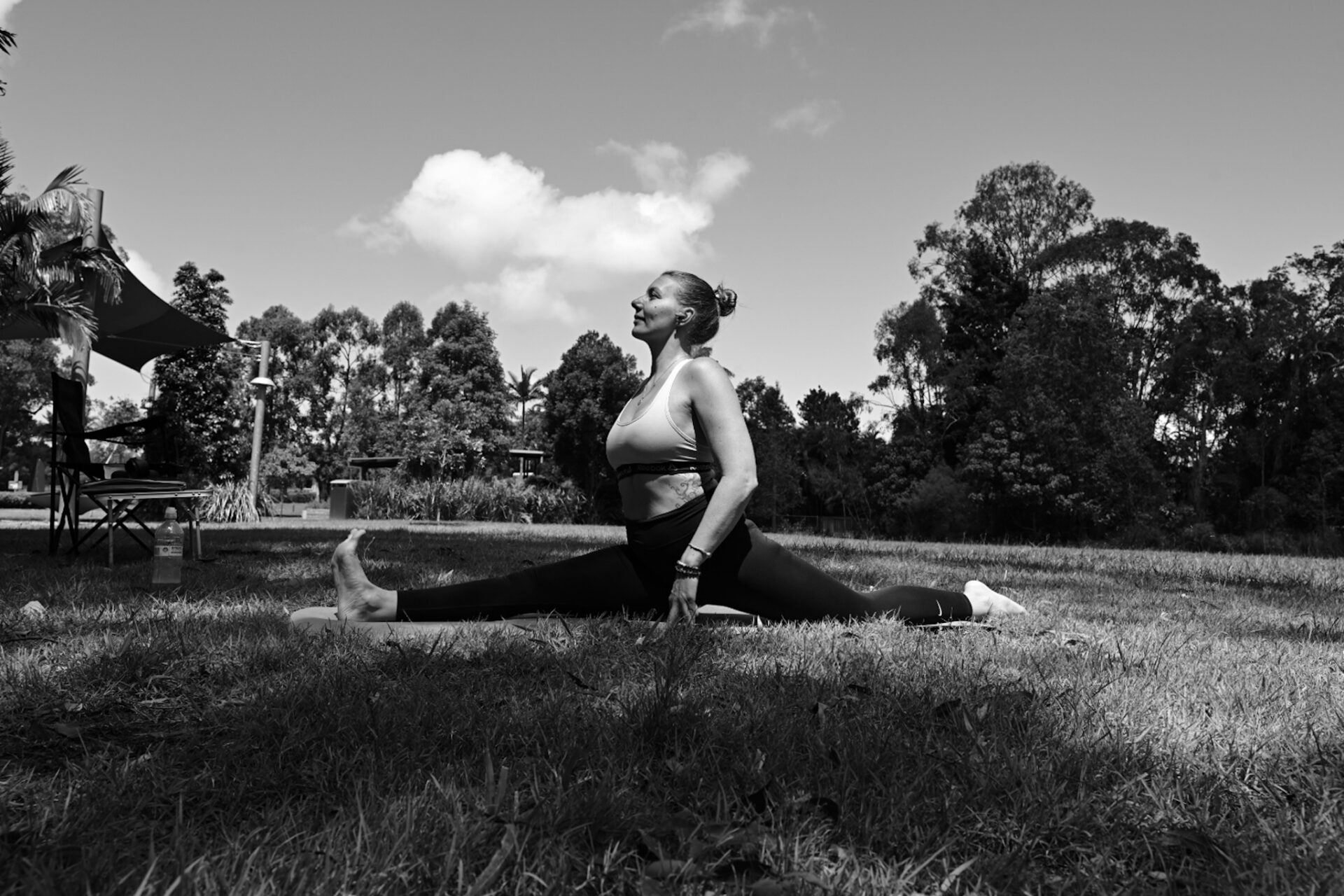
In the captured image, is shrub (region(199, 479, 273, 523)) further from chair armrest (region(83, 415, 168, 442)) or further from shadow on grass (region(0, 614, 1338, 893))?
shadow on grass (region(0, 614, 1338, 893))

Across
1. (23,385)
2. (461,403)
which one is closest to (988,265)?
(461,403)

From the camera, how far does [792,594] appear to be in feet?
11.2

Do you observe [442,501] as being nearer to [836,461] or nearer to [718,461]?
[836,461]

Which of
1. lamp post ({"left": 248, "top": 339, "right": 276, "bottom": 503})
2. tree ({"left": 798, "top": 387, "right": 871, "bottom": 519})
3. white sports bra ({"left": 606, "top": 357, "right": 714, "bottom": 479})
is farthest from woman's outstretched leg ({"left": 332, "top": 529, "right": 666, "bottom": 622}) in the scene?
tree ({"left": 798, "top": 387, "right": 871, "bottom": 519})

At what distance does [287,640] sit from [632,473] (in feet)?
4.39

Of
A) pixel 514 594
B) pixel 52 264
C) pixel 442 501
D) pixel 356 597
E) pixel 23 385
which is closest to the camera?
pixel 356 597

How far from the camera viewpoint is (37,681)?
2.28 m

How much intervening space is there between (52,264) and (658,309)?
8.77 m

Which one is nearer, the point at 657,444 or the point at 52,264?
the point at 657,444

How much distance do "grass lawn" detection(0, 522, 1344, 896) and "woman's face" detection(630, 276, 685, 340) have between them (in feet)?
3.84

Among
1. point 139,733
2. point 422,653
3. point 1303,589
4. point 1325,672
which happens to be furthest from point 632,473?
point 1303,589

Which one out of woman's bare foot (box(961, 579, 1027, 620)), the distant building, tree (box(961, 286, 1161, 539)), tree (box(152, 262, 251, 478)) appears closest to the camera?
woman's bare foot (box(961, 579, 1027, 620))

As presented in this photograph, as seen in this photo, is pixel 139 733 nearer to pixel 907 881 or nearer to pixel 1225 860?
pixel 907 881

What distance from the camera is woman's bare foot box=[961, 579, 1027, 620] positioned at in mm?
3979
